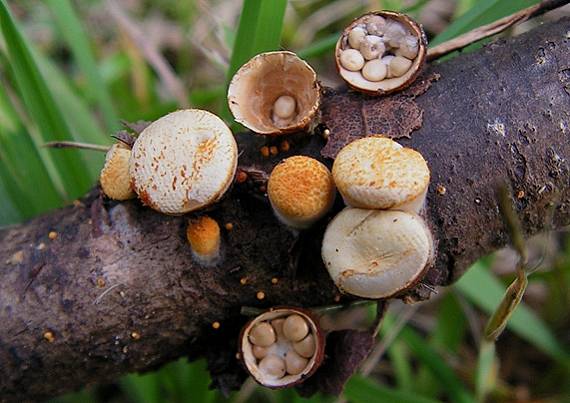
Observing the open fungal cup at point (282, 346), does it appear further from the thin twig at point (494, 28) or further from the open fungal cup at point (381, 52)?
the thin twig at point (494, 28)

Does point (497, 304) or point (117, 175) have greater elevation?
point (117, 175)

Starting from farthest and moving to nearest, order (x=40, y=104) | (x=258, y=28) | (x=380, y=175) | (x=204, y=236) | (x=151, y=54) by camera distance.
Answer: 1. (x=151, y=54)
2. (x=40, y=104)
3. (x=258, y=28)
4. (x=204, y=236)
5. (x=380, y=175)

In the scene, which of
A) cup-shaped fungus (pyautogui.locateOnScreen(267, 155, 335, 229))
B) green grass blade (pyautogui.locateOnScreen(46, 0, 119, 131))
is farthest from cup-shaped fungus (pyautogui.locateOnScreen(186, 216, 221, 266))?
green grass blade (pyautogui.locateOnScreen(46, 0, 119, 131))

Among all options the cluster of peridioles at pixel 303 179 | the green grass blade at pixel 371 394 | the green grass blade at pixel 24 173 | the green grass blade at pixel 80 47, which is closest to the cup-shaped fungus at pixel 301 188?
the cluster of peridioles at pixel 303 179

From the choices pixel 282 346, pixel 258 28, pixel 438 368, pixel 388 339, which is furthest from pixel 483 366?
pixel 258 28

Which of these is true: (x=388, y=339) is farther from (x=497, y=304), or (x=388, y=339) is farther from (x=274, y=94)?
(x=274, y=94)

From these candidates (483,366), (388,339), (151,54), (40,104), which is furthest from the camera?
(151,54)
